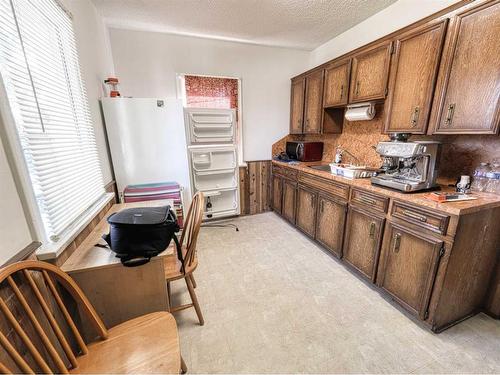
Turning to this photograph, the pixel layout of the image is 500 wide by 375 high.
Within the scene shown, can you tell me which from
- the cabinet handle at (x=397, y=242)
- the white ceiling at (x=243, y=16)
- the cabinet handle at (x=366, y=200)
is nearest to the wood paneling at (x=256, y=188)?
the cabinet handle at (x=366, y=200)

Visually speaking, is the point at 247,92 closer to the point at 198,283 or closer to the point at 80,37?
the point at 80,37

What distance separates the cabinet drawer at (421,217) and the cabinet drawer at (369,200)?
83 mm

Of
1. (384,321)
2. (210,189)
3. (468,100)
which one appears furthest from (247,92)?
(384,321)

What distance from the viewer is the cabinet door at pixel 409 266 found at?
1432 millimetres

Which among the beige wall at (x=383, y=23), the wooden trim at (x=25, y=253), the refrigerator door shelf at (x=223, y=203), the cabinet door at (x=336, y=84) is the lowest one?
the refrigerator door shelf at (x=223, y=203)

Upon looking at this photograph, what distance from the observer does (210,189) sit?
306 centimetres

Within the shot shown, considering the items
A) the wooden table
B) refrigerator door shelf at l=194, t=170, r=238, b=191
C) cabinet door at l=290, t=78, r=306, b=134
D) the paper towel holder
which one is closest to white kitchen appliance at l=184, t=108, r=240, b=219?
refrigerator door shelf at l=194, t=170, r=238, b=191

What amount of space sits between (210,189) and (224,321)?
5.90ft

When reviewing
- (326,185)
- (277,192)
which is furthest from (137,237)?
(277,192)

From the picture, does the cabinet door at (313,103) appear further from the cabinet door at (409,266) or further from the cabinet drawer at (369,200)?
the cabinet door at (409,266)

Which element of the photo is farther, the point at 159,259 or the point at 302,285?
the point at 302,285

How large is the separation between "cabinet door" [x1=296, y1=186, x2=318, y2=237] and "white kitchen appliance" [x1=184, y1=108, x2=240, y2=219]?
0.92 m

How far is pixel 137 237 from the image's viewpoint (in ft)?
3.50

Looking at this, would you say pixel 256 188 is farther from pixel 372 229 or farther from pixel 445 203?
pixel 445 203
